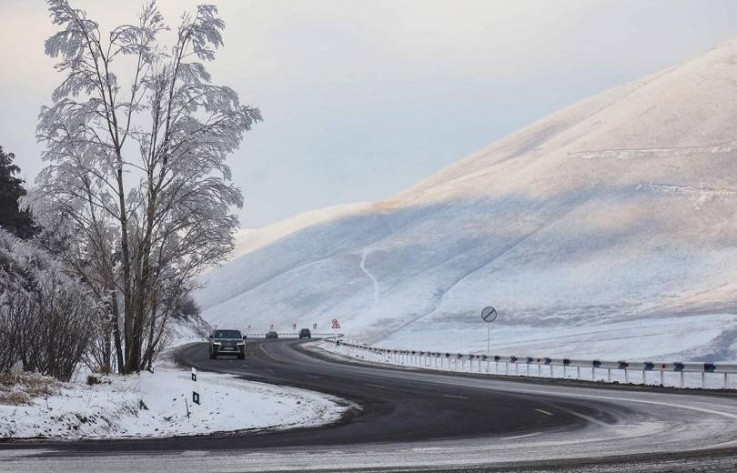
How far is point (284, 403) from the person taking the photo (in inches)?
1080

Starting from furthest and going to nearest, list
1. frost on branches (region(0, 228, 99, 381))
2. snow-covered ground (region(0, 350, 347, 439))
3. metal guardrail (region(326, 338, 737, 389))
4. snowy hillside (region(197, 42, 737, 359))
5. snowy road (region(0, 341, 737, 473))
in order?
1. snowy hillside (region(197, 42, 737, 359))
2. metal guardrail (region(326, 338, 737, 389))
3. frost on branches (region(0, 228, 99, 381))
4. snow-covered ground (region(0, 350, 347, 439))
5. snowy road (region(0, 341, 737, 473))

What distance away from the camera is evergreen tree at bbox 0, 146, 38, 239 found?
199 ft

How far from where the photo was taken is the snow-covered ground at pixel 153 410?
59.1ft

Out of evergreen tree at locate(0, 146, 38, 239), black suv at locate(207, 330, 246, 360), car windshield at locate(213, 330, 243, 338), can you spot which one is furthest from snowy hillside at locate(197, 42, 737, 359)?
evergreen tree at locate(0, 146, 38, 239)

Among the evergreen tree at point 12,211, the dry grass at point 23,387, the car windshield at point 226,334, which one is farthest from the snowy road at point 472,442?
the evergreen tree at point 12,211

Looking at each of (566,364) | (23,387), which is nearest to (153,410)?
(23,387)

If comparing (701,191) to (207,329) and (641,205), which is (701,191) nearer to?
(641,205)

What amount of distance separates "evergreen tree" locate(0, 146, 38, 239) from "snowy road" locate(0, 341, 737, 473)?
123 feet

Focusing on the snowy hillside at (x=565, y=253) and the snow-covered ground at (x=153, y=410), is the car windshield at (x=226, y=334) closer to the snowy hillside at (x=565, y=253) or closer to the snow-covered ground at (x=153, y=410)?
the snowy hillside at (x=565, y=253)

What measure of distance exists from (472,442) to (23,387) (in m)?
9.27

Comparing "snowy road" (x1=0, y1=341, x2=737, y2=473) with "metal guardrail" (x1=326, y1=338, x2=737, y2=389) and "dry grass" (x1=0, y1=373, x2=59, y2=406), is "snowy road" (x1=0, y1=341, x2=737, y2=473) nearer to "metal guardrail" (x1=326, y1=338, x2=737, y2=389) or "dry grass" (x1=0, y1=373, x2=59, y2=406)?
"dry grass" (x1=0, y1=373, x2=59, y2=406)

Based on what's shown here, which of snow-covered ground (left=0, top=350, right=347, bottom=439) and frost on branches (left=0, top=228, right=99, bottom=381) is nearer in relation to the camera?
snow-covered ground (left=0, top=350, right=347, bottom=439)

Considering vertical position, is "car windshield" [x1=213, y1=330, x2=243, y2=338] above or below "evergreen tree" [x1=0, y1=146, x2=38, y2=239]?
below

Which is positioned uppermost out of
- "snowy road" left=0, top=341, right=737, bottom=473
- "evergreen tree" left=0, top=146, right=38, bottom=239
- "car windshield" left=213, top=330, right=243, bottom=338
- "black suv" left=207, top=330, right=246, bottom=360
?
"evergreen tree" left=0, top=146, right=38, bottom=239
